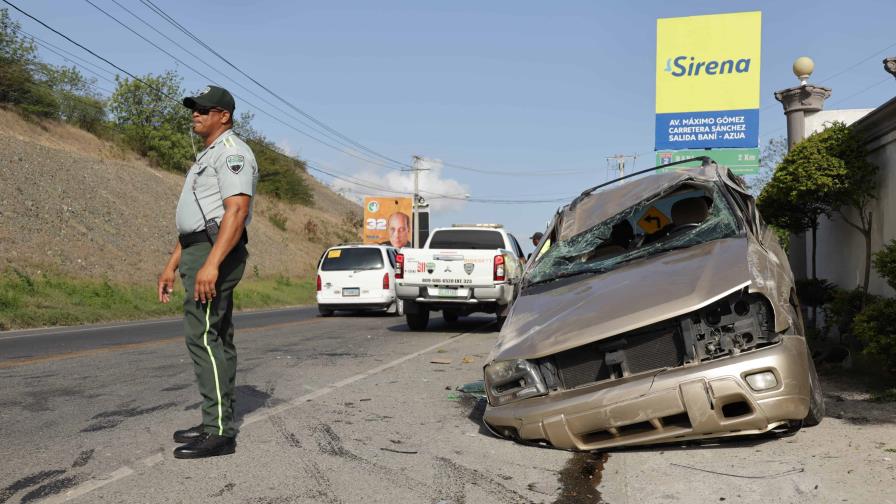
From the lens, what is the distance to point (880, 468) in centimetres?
412

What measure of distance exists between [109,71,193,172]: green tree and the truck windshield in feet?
121

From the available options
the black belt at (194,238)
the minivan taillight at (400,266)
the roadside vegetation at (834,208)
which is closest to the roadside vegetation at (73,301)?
the minivan taillight at (400,266)

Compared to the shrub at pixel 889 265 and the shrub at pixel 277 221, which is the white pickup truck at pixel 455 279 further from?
the shrub at pixel 277 221

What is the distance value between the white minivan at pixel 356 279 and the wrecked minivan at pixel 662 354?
13.5m

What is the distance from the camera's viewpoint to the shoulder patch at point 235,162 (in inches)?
178

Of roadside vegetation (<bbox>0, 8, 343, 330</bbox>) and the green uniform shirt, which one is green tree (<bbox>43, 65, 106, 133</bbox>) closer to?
roadside vegetation (<bbox>0, 8, 343, 330</bbox>)

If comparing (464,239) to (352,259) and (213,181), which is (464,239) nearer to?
(352,259)

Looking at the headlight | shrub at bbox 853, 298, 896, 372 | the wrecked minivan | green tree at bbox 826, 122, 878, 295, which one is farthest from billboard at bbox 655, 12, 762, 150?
the headlight

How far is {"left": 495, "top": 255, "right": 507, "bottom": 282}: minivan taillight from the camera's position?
13547 millimetres

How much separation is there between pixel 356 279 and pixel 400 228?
80.1ft

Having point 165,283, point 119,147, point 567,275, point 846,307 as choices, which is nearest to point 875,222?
point 846,307

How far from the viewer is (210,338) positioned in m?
4.54

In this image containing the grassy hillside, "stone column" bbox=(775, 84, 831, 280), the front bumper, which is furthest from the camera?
the grassy hillside

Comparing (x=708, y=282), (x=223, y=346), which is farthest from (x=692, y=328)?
(x=223, y=346)
